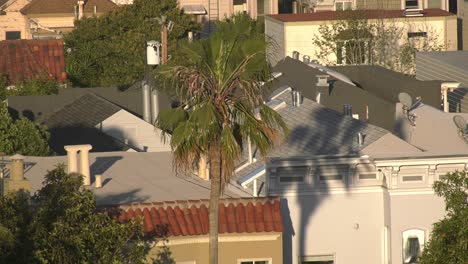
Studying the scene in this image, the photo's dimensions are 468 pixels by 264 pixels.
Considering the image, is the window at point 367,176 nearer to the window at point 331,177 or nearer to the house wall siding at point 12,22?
the window at point 331,177

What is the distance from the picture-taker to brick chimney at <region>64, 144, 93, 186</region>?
3653 centimetres

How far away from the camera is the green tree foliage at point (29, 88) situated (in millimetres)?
66125

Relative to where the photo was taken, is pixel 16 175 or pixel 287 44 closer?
pixel 16 175

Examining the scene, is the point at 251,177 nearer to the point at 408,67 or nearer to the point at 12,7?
the point at 408,67

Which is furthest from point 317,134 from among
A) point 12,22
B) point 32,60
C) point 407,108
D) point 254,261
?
point 12,22

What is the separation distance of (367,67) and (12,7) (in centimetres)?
5006

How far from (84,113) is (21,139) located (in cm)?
1003

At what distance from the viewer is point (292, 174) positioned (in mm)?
36812

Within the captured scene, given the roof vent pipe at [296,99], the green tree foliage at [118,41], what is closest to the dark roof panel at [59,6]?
the green tree foliage at [118,41]

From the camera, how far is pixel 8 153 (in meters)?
46.0

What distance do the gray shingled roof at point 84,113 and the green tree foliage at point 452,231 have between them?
86.2 ft

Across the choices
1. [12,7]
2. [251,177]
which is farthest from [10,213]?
[12,7]

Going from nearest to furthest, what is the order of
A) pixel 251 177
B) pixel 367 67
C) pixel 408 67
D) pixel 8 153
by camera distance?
pixel 251 177 → pixel 8 153 → pixel 367 67 → pixel 408 67

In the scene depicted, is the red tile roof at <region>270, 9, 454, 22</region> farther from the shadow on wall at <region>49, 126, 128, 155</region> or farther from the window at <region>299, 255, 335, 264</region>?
the window at <region>299, 255, 335, 264</region>
